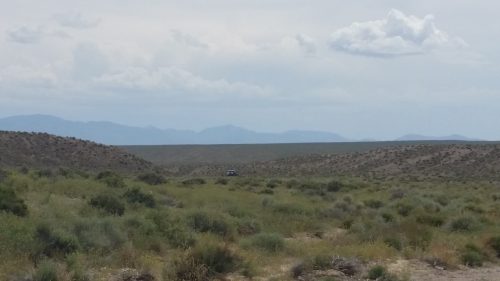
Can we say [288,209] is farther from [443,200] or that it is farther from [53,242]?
[53,242]

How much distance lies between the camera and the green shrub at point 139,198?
26359mm

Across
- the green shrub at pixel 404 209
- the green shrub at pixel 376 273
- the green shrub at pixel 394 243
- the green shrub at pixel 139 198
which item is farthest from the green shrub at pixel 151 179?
the green shrub at pixel 376 273

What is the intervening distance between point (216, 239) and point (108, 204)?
625 centimetres

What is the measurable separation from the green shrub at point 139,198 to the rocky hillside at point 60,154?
144 ft

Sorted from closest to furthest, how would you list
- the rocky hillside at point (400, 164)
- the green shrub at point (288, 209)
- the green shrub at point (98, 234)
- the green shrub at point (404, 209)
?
the green shrub at point (98, 234)
the green shrub at point (288, 209)
the green shrub at point (404, 209)
the rocky hillside at point (400, 164)

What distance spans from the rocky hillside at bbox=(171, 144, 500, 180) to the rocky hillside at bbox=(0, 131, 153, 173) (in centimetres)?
1006

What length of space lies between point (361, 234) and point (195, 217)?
5.23 m

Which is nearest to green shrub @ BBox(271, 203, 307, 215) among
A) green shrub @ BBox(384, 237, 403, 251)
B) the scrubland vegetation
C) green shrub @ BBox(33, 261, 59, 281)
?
the scrubland vegetation

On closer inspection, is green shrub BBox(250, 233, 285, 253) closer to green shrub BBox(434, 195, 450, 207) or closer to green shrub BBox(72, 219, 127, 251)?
green shrub BBox(72, 219, 127, 251)

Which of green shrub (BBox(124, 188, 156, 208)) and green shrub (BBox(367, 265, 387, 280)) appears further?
green shrub (BBox(124, 188, 156, 208))

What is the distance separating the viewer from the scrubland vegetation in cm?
1423

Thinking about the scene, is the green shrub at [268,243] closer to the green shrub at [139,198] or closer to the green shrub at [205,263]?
the green shrub at [205,263]

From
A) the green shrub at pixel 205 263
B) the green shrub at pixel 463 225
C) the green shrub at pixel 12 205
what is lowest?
the green shrub at pixel 463 225

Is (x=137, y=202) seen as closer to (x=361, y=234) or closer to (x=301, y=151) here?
(x=361, y=234)
